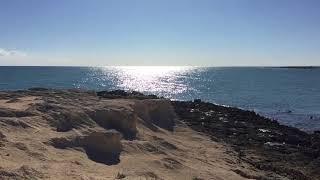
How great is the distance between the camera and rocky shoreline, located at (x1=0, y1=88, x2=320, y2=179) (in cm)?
1554

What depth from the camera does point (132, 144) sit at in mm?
20484

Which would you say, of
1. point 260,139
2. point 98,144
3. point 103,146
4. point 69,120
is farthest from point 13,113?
point 260,139

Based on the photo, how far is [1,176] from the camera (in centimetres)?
1233

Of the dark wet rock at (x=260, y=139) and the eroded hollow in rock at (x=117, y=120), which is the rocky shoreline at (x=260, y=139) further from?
the eroded hollow in rock at (x=117, y=120)

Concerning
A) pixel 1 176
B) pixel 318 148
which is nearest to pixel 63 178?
pixel 1 176

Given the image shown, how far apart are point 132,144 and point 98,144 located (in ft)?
8.23

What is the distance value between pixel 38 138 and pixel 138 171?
148 inches

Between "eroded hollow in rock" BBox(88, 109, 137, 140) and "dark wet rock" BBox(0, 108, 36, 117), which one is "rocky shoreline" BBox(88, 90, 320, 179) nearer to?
"eroded hollow in rock" BBox(88, 109, 137, 140)

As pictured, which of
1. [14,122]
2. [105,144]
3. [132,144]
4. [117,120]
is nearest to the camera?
[14,122]

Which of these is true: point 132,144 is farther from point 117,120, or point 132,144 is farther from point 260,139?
point 260,139

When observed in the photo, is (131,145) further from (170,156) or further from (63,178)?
(63,178)

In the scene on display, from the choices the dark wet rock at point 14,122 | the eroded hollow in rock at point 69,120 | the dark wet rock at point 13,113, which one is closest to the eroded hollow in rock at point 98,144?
the eroded hollow in rock at point 69,120

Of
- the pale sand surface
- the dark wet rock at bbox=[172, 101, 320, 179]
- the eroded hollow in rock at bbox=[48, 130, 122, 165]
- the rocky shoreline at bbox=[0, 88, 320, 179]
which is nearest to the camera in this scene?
the pale sand surface

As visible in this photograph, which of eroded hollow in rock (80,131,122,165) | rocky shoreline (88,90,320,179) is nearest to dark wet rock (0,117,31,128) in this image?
eroded hollow in rock (80,131,122,165)
